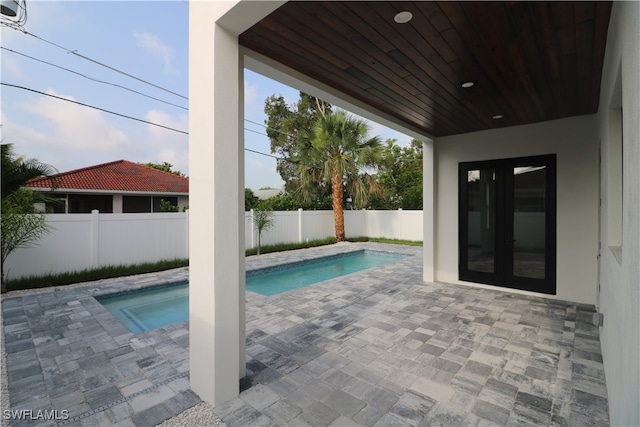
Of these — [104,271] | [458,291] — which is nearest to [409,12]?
[458,291]

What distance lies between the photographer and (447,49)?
8.75 feet

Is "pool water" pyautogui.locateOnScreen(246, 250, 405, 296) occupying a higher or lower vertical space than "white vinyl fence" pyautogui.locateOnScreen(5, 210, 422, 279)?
lower

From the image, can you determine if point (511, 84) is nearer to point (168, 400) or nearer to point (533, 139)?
point (533, 139)

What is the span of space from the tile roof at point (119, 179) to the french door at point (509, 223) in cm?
1283

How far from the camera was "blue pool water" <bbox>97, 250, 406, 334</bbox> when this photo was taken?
4.77 meters

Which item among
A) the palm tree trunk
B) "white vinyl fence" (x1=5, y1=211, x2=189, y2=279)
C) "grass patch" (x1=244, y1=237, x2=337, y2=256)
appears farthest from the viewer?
the palm tree trunk

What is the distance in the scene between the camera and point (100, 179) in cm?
1221

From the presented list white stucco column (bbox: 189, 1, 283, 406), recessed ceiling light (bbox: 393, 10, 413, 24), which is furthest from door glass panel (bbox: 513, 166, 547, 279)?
white stucco column (bbox: 189, 1, 283, 406)

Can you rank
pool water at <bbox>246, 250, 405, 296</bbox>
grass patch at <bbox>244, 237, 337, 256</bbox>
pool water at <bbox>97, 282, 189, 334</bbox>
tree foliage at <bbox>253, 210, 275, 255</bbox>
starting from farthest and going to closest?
1. grass patch at <bbox>244, 237, 337, 256</bbox>
2. tree foliage at <bbox>253, 210, 275, 255</bbox>
3. pool water at <bbox>246, 250, 405, 296</bbox>
4. pool water at <bbox>97, 282, 189, 334</bbox>

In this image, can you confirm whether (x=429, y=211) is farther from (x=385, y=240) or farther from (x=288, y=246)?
(x=385, y=240)

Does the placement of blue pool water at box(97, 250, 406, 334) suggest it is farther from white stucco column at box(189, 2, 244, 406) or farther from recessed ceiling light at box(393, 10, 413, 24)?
recessed ceiling light at box(393, 10, 413, 24)

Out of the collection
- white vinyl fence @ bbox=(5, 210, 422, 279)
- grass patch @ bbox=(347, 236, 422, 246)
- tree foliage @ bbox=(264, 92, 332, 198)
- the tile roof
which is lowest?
grass patch @ bbox=(347, 236, 422, 246)

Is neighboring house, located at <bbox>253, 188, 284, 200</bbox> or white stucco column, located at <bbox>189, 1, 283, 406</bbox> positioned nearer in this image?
white stucco column, located at <bbox>189, 1, 283, 406</bbox>

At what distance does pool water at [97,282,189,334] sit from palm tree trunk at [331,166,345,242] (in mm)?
7298
